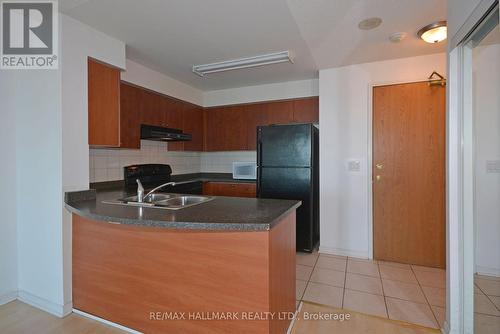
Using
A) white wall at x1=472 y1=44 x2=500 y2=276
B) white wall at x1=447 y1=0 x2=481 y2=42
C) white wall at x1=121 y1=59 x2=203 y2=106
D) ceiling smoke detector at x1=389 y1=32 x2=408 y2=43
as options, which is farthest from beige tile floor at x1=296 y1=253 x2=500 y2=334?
white wall at x1=121 y1=59 x2=203 y2=106

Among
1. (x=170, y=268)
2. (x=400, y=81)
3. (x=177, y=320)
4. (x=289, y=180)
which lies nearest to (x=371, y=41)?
(x=400, y=81)

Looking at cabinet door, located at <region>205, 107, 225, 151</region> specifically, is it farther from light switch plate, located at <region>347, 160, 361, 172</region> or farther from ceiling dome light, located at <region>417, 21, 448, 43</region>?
ceiling dome light, located at <region>417, 21, 448, 43</region>

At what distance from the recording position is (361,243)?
3100 mm

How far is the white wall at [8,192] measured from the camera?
83.2 inches

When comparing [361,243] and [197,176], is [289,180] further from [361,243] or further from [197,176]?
[197,176]

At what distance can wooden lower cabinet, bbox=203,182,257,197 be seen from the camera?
3.68 metres

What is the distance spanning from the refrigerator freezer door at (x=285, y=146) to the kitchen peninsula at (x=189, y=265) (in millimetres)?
1389

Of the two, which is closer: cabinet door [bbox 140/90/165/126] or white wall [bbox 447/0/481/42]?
white wall [bbox 447/0/481/42]

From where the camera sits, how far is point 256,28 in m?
2.22

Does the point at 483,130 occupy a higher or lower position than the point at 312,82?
lower

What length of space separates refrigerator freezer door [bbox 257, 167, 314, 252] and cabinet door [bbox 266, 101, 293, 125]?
35.4 inches

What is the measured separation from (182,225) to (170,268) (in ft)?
1.37

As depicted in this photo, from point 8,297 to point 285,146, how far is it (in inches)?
119

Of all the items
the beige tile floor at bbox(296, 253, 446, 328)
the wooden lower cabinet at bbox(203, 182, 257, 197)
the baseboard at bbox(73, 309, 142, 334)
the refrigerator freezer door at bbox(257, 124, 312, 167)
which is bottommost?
the beige tile floor at bbox(296, 253, 446, 328)
